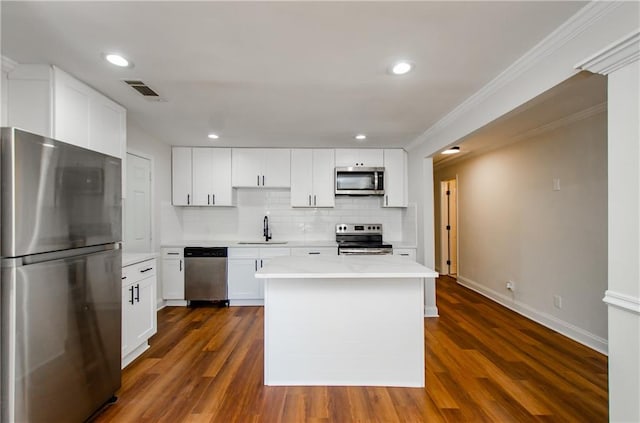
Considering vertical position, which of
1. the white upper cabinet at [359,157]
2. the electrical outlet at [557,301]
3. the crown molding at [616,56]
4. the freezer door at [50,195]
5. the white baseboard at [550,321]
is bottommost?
the white baseboard at [550,321]

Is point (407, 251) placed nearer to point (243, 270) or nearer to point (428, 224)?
point (428, 224)

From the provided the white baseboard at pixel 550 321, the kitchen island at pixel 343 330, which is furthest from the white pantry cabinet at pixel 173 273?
the white baseboard at pixel 550 321

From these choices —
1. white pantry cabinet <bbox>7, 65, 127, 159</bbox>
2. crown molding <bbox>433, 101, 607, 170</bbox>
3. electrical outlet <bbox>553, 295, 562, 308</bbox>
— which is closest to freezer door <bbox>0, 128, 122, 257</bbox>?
white pantry cabinet <bbox>7, 65, 127, 159</bbox>

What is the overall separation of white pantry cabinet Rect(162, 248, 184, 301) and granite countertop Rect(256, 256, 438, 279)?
88.0 inches

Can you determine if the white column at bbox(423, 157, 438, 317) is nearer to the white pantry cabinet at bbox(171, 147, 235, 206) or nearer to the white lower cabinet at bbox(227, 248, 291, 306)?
the white lower cabinet at bbox(227, 248, 291, 306)

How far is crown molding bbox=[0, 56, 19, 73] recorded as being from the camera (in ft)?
6.28

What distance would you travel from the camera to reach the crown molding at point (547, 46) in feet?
4.65

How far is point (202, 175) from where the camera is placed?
4.42 meters

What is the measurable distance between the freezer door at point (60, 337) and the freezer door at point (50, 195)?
0.38 feet

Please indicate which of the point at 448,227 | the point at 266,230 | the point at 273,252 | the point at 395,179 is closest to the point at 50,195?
the point at 273,252

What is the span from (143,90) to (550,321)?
4699mm

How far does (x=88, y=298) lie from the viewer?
176 centimetres

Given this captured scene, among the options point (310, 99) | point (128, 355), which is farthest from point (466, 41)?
point (128, 355)

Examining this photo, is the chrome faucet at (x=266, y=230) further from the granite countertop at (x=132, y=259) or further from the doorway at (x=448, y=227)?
the doorway at (x=448, y=227)
